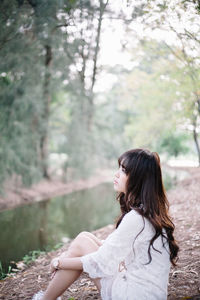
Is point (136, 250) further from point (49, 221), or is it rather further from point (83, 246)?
point (49, 221)

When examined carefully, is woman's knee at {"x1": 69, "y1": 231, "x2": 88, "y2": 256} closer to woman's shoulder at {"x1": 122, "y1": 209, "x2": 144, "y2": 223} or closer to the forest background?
woman's shoulder at {"x1": 122, "y1": 209, "x2": 144, "y2": 223}

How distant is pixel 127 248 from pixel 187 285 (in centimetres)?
106

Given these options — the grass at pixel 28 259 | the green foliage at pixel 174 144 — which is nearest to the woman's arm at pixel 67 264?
the grass at pixel 28 259

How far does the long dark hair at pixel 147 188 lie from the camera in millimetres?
1862

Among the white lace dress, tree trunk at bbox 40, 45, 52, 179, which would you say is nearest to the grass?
the white lace dress

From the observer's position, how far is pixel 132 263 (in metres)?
1.88

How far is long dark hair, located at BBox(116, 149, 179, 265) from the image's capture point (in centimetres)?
186

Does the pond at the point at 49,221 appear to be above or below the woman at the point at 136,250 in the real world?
below

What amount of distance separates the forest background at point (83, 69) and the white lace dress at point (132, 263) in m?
2.75

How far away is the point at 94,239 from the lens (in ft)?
7.46

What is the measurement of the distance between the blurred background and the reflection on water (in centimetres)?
12

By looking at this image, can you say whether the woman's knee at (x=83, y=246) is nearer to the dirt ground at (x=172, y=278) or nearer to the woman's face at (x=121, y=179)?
the woman's face at (x=121, y=179)

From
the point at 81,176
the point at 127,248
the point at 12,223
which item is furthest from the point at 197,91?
the point at 81,176

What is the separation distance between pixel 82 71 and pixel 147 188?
7805mm
